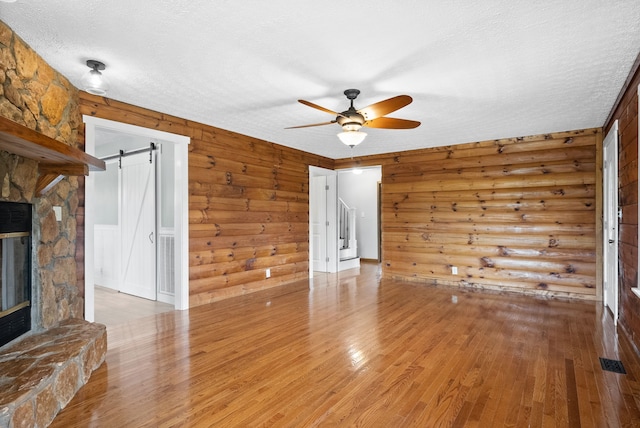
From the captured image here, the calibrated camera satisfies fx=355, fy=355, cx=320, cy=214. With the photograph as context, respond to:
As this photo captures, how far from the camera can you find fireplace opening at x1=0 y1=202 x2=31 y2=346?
2.36 m

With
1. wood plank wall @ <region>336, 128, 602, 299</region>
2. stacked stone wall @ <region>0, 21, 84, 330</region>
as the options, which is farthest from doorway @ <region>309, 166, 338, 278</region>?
stacked stone wall @ <region>0, 21, 84, 330</region>

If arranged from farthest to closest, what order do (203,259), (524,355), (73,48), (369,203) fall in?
(369,203) < (203,259) < (524,355) < (73,48)

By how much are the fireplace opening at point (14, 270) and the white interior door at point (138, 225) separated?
94.9 inches

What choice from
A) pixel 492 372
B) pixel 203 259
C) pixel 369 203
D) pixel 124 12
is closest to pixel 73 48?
pixel 124 12

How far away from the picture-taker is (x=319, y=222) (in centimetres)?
741

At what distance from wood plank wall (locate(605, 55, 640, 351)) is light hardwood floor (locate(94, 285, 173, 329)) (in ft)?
16.1

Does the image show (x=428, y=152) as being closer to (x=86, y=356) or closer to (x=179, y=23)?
(x=179, y=23)

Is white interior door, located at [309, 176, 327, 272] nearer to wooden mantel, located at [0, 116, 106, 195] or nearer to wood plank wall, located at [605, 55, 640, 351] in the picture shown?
wood plank wall, located at [605, 55, 640, 351]

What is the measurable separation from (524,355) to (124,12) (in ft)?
12.7

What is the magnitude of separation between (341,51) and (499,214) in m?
4.16

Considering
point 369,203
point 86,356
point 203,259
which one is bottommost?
point 86,356

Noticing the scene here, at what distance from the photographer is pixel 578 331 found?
3580mm

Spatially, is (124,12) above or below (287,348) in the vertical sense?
above

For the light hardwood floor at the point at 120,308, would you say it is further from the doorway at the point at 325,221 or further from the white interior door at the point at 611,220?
the white interior door at the point at 611,220
